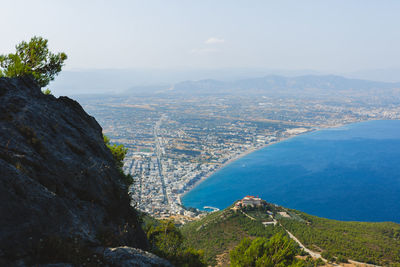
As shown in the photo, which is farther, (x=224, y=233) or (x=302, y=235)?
(x=224, y=233)

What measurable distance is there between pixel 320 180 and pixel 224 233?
149 feet

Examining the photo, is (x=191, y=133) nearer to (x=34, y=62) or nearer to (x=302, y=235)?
(x=302, y=235)

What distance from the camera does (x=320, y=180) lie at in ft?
205

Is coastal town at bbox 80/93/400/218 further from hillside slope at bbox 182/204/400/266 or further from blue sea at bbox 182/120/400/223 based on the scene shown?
hillside slope at bbox 182/204/400/266

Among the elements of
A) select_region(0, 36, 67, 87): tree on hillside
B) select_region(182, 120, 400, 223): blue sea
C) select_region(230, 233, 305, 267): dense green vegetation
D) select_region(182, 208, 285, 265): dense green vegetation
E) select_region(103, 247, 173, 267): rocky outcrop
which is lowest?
select_region(182, 120, 400, 223): blue sea

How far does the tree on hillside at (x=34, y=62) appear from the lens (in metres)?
9.70

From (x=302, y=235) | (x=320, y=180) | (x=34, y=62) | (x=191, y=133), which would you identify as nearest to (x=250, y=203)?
(x=302, y=235)

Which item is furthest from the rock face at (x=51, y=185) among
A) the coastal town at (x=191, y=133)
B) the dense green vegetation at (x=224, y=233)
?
the dense green vegetation at (x=224, y=233)

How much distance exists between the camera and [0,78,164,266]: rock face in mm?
4023

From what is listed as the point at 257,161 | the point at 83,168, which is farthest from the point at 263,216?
the point at 257,161

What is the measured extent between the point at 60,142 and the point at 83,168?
3.67 ft

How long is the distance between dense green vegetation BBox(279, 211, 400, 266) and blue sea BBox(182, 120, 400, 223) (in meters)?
18.2

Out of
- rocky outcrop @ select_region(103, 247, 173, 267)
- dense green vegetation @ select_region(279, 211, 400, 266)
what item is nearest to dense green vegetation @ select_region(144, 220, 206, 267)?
rocky outcrop @ select_region(103, 247, 173, 267)

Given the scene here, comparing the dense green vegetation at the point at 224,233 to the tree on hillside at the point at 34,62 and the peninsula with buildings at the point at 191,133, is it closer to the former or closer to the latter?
the peninsula with buildings at the point at 191,133
